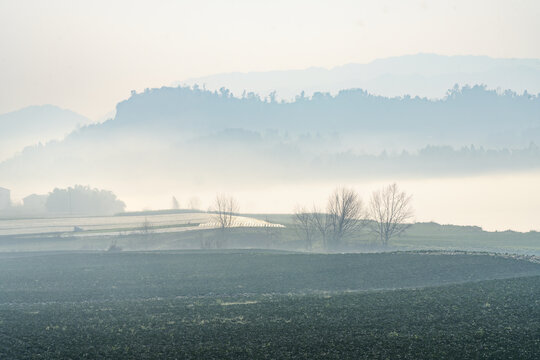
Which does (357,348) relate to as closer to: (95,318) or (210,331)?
(210,331)

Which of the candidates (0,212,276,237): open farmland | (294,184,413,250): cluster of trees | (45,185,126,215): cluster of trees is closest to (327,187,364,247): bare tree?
(294,184,413,250): cluster of trees

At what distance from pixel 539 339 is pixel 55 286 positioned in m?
49.4

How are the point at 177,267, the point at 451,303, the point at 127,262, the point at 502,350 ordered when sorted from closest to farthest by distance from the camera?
the point at 502,350, the point at 451,303, the point at 177,267, the point at 127,262

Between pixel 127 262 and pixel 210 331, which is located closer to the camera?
pixel 210 331

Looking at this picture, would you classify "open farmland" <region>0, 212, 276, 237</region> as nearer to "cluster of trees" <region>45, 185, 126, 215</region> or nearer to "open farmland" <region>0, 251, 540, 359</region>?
"cluster of trees" <region>45, 185, 126, 215</region>

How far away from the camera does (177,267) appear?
7306 centimetres

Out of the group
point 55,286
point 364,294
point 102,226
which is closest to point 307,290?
point 364,294

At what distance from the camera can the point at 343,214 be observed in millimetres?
104562

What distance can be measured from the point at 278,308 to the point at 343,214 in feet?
198

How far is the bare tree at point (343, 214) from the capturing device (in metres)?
105

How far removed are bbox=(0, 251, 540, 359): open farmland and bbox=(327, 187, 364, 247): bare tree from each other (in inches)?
1201

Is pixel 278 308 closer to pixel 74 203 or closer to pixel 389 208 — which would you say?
pixel 389 208

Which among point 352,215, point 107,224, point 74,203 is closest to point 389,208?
point 352,215

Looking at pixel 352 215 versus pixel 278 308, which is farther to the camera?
pixel 352 215
